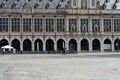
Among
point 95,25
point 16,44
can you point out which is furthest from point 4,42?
point 95,25

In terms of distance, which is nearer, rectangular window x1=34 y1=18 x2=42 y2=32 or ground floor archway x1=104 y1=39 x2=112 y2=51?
rectangular window x1=34 y1=18 x2=42 y2=32

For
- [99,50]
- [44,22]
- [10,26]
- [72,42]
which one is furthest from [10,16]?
[99,50]

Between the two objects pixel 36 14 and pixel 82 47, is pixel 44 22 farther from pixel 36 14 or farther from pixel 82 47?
pixel 82 47

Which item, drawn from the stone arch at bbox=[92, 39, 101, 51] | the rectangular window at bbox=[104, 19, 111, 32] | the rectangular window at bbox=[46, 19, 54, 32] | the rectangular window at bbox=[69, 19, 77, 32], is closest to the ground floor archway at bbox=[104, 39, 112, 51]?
the stone arch at bbox=[92, 39, 101, 51]

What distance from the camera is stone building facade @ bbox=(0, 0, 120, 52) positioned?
4050 inches

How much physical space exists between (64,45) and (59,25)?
18.6 ft

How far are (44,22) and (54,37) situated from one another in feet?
15.8

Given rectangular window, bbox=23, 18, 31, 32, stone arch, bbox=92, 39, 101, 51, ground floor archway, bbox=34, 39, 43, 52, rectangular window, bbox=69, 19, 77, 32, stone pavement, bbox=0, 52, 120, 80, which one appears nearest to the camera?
stone pavement, bbox=0, 52, 120, 80

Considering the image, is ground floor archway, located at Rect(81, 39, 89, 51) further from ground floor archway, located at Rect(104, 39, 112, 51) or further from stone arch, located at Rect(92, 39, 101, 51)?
ground floor archway, located at Rect(104, 39, 112, 51)

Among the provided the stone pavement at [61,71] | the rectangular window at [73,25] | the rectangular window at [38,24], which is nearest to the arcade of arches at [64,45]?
the rectangular window at [73,25]

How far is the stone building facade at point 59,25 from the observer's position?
102875 millimetres

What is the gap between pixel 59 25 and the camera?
10456cm

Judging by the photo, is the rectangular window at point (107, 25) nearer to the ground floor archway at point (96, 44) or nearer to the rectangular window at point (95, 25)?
the rectangular window at point (95, 25)

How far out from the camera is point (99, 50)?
106125mm
